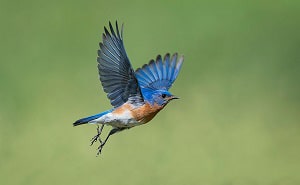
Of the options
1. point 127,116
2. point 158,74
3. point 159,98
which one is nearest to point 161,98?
point 159,98

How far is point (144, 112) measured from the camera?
7199 mm

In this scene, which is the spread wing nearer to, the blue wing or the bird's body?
the bird's body

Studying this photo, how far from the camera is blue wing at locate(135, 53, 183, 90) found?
8523 mm

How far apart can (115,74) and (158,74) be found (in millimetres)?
1304

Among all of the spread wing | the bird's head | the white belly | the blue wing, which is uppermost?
the blue wing

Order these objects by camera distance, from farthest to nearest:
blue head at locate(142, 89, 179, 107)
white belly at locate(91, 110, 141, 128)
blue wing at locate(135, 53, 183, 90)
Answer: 1. blue wing at locate(135, 53, 183, 90)
2. blue head at locate(142, 89, 179, 107)
3. white belly at locate(91, 110, 141, 128)

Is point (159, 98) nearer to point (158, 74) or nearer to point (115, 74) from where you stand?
point (115, 74)

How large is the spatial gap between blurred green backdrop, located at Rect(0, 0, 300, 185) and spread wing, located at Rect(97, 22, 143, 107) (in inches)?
76.2

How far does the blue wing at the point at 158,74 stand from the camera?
8523 millimetres

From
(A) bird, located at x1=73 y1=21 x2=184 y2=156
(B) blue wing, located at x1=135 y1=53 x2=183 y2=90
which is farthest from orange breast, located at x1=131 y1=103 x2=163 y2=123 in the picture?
(B) blue wing, located at x1=135 y1=53 x2=183 y2=90

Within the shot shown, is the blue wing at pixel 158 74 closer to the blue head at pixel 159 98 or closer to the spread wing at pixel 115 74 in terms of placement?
the blue head at pixel 159 98

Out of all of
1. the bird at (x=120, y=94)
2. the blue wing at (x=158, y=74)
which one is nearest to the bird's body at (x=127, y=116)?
the bird at (x=120, y=94)

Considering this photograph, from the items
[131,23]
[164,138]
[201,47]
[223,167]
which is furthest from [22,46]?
[223,167]

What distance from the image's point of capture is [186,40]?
12258 mm
